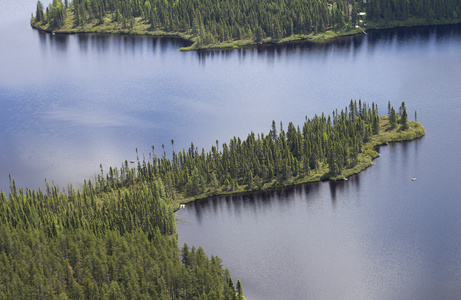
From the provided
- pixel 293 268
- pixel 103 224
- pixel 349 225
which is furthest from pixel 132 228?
pixel 349 225

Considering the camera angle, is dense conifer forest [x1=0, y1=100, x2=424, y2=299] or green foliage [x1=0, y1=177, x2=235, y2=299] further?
green foliage [x1=0, y1=177, x2=235, y2=299]

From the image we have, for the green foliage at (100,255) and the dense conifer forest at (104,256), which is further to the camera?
the green foliage at (100,255)

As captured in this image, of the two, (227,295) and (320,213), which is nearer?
(227,295)

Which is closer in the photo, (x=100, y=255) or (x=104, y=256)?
(x=104, y=256)

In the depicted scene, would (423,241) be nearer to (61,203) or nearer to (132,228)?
(132,228)

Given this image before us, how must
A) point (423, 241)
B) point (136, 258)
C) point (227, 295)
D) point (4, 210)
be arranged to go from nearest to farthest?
point (227, 295), point (136, 258), point (423, 241), point (4, 210)

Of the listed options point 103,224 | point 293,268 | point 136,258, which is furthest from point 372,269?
point 103,224

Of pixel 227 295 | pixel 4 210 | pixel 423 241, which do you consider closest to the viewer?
pixel 227 295

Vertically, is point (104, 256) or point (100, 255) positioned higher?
point (104, 256)

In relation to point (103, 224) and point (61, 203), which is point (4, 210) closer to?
point (61, 203)
